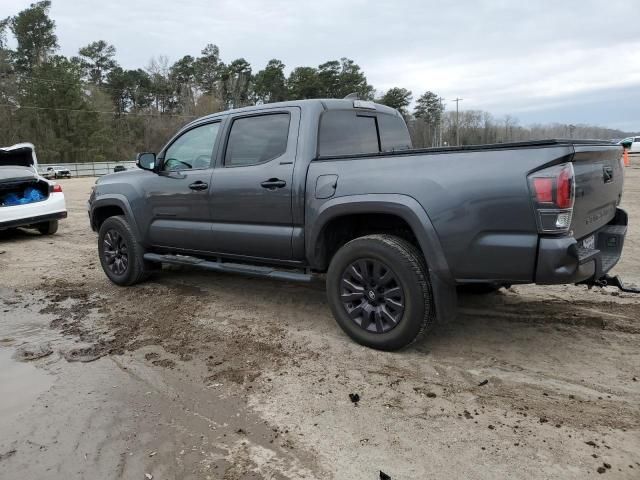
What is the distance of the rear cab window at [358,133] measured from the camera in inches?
174

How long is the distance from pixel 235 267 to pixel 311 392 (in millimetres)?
1891

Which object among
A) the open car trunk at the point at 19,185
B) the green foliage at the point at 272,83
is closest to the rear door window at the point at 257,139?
the open car trunk at the point at 19,185

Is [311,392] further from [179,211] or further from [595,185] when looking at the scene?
[179,211]

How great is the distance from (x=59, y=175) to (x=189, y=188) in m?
47.4

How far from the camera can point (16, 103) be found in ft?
189

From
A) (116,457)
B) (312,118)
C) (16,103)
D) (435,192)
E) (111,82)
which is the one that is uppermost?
A: (111,82)

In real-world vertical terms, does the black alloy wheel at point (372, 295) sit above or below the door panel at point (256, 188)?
below

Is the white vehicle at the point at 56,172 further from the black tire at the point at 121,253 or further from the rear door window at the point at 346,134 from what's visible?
the rear door window at the point at 346,134

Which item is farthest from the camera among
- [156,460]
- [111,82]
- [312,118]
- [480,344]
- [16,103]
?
[111,82]

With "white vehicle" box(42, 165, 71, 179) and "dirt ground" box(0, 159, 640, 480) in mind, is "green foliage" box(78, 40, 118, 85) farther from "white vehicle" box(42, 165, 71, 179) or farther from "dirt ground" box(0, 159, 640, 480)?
"dirt ground" box(0, 159, 640, 480)

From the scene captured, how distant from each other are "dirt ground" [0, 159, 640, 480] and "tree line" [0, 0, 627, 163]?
4298cm

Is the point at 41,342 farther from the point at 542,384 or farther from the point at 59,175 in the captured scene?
the point at 59,175

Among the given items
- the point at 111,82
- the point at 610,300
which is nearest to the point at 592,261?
the point at 610,300

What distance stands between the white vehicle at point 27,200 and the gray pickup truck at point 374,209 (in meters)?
5.59
